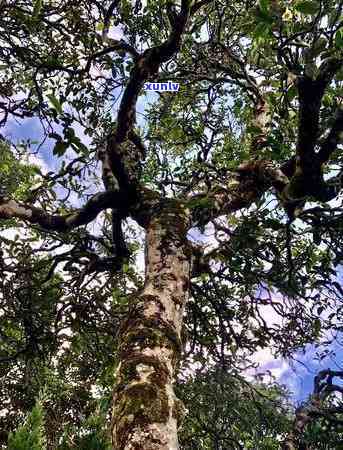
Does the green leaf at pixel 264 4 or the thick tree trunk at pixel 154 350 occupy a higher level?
the green leaf at pixel 264 4

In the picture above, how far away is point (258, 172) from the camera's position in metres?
5.50

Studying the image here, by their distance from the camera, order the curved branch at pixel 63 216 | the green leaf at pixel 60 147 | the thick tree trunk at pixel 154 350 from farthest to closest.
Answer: the curved branch at pixel 63 216, the green leaf at pixel 60 147, the thick tree trunk at pixel 154 350

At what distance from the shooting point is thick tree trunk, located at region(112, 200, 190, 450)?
234 centimetres

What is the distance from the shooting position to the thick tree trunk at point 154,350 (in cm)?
234

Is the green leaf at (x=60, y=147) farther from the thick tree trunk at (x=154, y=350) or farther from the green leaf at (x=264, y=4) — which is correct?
the green leaf at (x=264, y=4)

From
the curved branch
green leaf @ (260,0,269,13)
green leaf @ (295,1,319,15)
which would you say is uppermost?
the curved branch

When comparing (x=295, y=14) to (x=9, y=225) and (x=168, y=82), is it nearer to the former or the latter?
(x=168, y=82)

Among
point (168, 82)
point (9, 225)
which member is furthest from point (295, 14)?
point (9, 225)

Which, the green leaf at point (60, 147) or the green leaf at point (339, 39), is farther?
the green leaf at point (60, 147)

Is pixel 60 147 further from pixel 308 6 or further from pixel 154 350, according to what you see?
pixel 308 6

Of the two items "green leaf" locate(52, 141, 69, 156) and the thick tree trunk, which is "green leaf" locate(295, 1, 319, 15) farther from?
the thick tree trunk

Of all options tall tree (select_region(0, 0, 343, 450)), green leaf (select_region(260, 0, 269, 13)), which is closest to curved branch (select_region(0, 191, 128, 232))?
tall tree (select_region(0, 0, 343, 450))

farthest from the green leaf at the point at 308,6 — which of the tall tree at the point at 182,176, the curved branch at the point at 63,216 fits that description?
the curved branch at the point at 63,216

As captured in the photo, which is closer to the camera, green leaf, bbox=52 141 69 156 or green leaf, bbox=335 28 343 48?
green leaf, bbox=335 28 343 48
